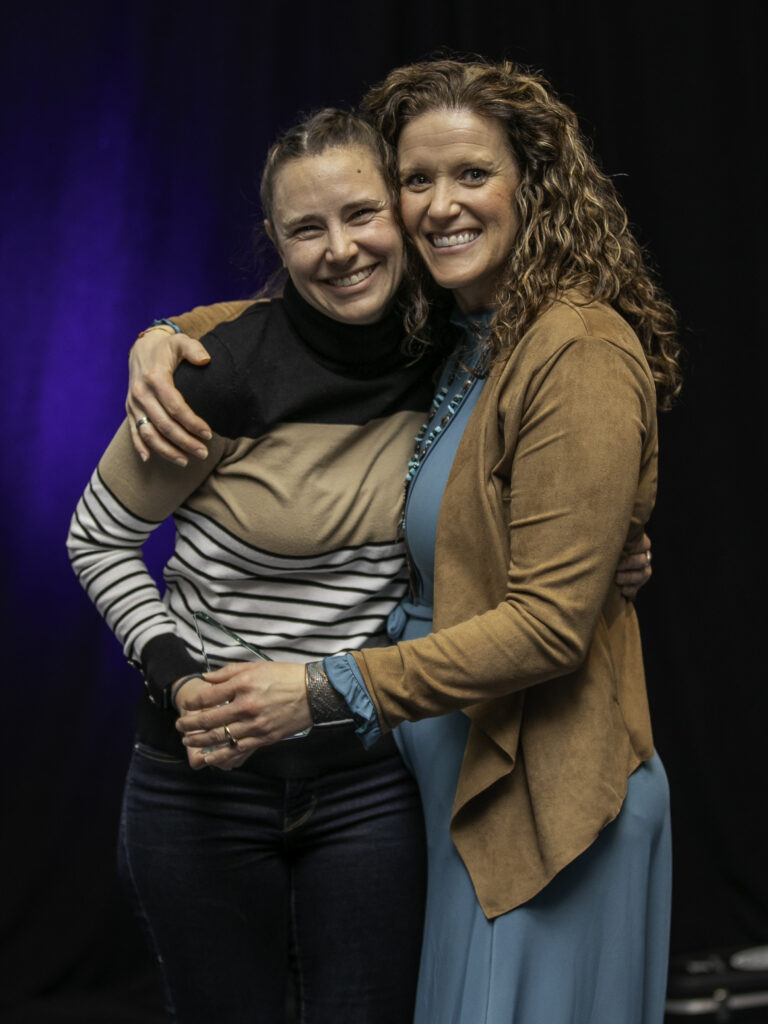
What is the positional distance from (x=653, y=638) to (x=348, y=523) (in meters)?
1.72

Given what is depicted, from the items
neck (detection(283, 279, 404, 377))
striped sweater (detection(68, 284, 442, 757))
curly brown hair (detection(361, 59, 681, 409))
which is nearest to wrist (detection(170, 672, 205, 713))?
striped sweater (detection(68, 284, 442, 757))

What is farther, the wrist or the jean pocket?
the jean pocket

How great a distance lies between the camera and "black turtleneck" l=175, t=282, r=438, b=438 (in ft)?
5.04

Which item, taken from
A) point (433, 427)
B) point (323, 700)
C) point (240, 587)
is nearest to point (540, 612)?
point (323, 700)

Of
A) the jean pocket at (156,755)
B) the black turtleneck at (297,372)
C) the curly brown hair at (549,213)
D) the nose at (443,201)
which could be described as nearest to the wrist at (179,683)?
the jean pocket at (156,755)

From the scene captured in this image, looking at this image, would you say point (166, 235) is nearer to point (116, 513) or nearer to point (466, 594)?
point (116, 513)

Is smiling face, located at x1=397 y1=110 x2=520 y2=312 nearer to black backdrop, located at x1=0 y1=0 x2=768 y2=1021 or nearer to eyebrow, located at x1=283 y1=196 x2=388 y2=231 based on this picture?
eyebrow, located at x1=283 y1=196 x2=388 y2=231

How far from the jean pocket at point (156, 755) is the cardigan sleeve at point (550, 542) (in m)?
0.43

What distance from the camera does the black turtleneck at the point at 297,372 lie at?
1537 mm

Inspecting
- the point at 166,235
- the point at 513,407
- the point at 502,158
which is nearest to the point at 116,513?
the point at 513,407

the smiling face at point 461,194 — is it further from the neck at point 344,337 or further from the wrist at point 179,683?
the wrist at point 179,683

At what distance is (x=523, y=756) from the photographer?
1412 millimetres

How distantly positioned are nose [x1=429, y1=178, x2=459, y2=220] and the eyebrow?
3.9 inches

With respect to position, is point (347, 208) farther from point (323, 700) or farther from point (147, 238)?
point (147, 238)
